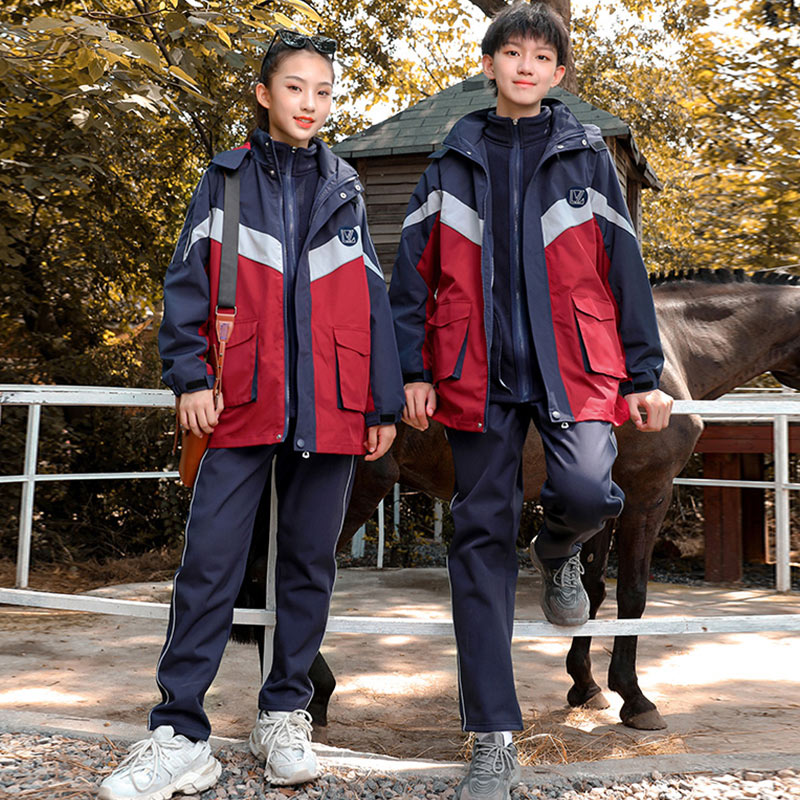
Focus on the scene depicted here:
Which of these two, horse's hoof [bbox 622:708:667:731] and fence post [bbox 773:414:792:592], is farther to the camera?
fence post [bbox 773:414:792:592]

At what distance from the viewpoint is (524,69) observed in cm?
229

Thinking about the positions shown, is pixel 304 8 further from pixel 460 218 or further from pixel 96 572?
pixel 96 572

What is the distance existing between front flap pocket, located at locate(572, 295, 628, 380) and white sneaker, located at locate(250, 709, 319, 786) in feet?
3.99

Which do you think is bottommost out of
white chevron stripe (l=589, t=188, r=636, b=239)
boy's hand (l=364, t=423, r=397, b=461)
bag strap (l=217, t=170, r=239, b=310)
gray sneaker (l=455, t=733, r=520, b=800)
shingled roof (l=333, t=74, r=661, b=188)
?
gray sneaker (l=455, t=733, r=520, b=800)

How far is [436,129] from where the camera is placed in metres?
8.50

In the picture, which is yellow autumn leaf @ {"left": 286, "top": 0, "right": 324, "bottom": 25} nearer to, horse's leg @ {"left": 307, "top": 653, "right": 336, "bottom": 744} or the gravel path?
horse's leg @ {"left": 307, "top": 653, "right": 336, "bottom": 744}

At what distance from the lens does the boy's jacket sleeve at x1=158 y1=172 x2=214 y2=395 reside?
2.12m

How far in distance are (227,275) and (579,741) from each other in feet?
6.82

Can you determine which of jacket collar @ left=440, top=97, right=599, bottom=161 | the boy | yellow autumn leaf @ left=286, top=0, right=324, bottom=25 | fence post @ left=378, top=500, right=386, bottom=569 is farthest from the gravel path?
fence post @ left=378, top=500, right=386, bottom=569

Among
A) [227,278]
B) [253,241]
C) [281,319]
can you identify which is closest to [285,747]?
[281,319]

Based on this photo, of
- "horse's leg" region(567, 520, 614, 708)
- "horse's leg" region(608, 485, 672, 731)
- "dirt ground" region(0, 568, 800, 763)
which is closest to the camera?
"dirt ground" region(0, 568, 800, 763)

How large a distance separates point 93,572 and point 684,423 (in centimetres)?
547

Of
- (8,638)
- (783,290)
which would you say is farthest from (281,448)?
(8,638)

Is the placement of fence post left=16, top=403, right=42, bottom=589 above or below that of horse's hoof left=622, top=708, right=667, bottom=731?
above
